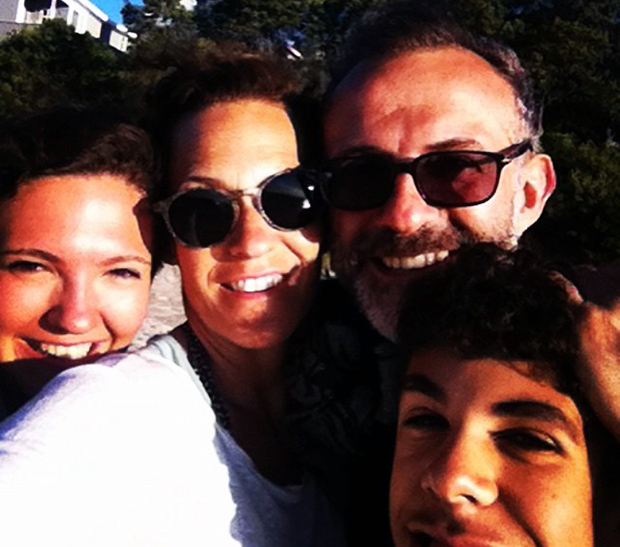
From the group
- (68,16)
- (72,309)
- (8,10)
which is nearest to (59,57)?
Answer: (8,10)

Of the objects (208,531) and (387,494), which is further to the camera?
(387,494)

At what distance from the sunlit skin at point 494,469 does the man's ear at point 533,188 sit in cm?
93

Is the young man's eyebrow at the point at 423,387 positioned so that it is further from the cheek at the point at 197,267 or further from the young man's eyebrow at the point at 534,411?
the cheek at the point at 197,267

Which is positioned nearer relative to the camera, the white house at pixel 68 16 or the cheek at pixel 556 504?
the cheek at pixel 556 504

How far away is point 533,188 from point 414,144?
510 millimetres

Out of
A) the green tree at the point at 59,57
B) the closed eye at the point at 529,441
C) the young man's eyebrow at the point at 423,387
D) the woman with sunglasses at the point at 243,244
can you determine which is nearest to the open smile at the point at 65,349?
the woman with sunglasses at the point at 243,244

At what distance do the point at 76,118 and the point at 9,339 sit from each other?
27.4 inches

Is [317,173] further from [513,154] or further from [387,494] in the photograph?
[387,494]

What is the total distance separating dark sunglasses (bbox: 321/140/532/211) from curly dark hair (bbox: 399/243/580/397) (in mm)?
291

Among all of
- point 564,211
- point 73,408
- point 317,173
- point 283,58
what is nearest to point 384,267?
point 317,173

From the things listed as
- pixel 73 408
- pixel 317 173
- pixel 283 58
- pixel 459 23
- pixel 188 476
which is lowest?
pixel 188 476

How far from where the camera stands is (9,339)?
2.33 meters

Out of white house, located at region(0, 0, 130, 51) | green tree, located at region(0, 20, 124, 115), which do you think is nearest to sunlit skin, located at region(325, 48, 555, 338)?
green tree, located at region(0, 20, 124, 115)

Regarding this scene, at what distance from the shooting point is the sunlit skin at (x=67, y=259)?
222 cm
